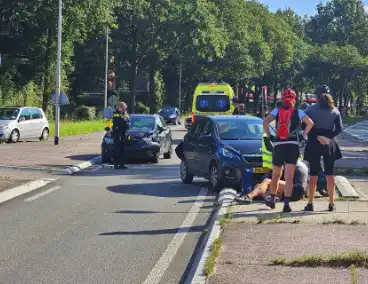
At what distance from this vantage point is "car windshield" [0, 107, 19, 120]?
33.4 meters

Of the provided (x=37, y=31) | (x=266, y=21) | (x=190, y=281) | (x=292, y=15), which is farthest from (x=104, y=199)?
(x=292, y=15)

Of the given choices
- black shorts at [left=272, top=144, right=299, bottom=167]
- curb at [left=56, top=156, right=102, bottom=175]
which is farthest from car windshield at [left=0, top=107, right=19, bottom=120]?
black shorts at [left=272, top=144, right=299, bottom=167]

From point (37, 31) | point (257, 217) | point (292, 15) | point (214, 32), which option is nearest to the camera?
point (257, 217)

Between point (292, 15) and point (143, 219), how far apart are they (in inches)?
4791

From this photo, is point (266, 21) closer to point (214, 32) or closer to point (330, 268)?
point (214, 32)

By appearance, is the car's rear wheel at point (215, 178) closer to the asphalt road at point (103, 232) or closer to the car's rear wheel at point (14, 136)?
the asphalt road at point (103, 232)

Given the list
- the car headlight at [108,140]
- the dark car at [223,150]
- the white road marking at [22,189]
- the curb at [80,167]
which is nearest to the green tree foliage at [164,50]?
the curb at [80,167]

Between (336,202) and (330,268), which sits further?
(336,202)

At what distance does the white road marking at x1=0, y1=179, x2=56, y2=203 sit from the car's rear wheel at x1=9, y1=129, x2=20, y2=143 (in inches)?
633

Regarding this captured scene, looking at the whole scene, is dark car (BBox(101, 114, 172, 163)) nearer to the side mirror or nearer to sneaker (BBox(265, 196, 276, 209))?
the side mirror

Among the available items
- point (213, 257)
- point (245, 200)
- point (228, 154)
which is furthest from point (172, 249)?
point (228, 154)

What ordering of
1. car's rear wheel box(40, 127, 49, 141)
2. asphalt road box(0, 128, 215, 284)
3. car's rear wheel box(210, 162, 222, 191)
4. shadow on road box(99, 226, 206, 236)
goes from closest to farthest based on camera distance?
asphalt road box(0, 128, 215, 284) → shadow on road box(99, 226, 206, 236) → car's rear wheel box(210, 162, 222, 191) → car's rear wheel box(40, 127, 49, 141)

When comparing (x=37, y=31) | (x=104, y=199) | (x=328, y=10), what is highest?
(x=328, y=10)

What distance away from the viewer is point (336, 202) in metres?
12.7
